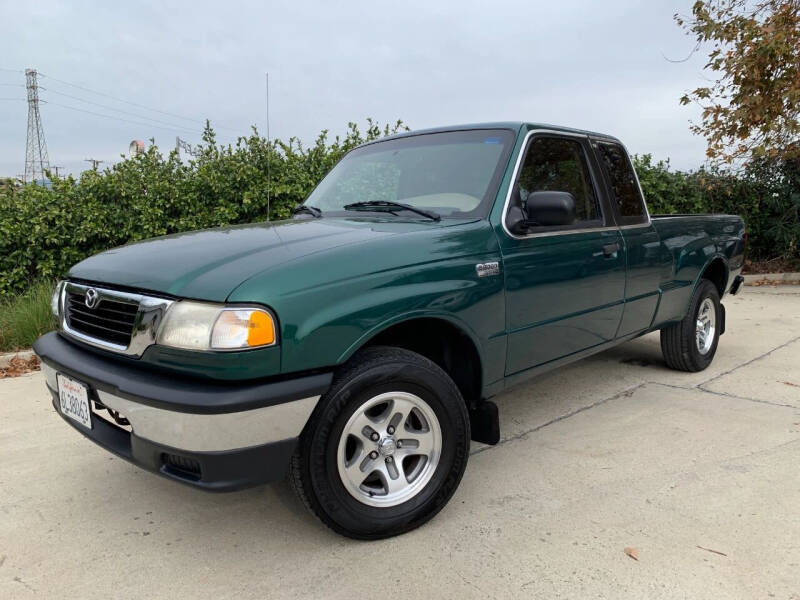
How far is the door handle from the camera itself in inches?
140

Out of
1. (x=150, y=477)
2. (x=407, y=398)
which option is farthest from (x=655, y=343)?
(x=150, y=477)

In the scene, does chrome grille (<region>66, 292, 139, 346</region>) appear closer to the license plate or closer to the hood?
the hood

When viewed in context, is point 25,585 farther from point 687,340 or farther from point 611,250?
point 687,340

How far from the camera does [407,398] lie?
247cm

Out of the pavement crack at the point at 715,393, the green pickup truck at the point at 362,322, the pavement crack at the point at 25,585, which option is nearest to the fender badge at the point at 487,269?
the green pickup truck at the point at 362,322

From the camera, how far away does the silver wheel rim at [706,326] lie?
493cm

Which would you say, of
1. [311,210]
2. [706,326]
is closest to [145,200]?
[311,210]

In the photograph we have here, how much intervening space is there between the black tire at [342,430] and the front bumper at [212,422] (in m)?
0.09

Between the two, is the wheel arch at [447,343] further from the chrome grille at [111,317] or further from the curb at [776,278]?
the curb at [776,278]

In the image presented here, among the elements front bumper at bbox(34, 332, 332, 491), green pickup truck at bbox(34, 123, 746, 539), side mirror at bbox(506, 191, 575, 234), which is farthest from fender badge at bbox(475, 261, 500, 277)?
front bumper at bbox(34, 332, 332, 491)

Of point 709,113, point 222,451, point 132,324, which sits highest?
point 709,113

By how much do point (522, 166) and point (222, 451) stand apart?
2079 mm

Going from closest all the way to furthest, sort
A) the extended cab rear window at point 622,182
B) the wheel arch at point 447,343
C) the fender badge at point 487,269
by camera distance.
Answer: the wheel arch at point 447,343 → the fender badge at point 487,269 → the extended cab rear window at point 622,182

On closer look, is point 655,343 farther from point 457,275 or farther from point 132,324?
point 132,324
